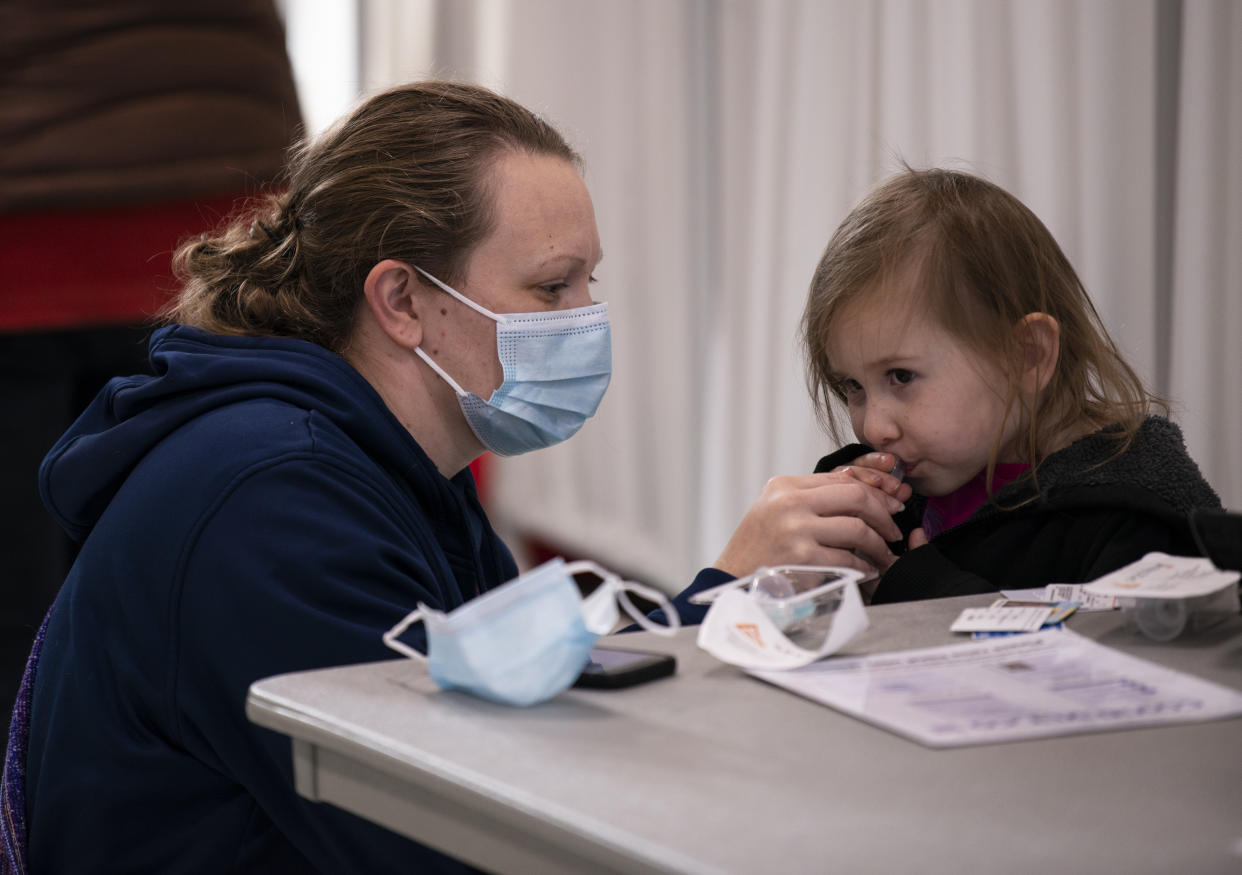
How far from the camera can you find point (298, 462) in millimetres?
1116

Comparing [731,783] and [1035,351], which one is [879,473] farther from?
[731,783]

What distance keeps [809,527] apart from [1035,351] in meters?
0.38

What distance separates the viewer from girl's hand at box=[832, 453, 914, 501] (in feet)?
4.64

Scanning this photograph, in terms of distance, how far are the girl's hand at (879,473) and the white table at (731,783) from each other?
614 millimetres

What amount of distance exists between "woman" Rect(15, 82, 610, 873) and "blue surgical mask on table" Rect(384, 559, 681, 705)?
0.30 meters

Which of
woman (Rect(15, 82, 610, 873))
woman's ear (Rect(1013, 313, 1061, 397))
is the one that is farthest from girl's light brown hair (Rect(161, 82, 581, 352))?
woman's ear (Rect(1013, 313, 1061, 397))

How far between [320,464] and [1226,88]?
1.34 metres

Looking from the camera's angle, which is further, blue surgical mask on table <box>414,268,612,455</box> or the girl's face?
blue surgical mask on table <box>414,268,612,455</box>

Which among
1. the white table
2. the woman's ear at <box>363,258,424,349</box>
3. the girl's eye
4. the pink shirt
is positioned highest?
the woman's ear at <box>363,258,424,349</box>

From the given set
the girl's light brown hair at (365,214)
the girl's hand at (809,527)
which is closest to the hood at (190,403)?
the girl's light brown hair at (365,214)

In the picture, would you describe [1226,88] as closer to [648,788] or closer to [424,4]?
[648,788]

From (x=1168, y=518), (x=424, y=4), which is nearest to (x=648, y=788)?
(x=1168, y=518)

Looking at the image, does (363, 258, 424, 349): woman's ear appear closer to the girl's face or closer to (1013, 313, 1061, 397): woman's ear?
the girl's face

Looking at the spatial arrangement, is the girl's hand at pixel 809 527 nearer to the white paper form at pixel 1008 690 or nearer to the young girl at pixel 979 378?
the young girl at pixel 979 378
